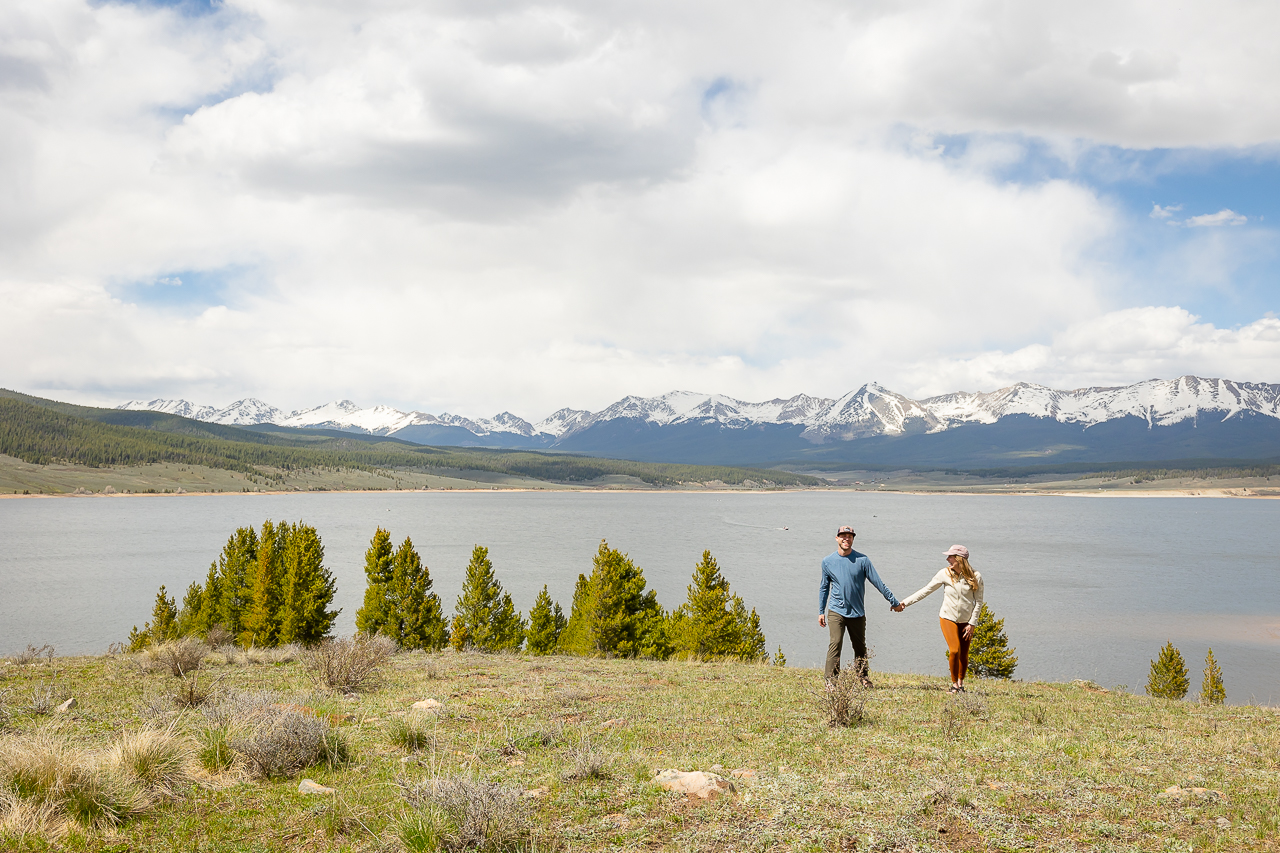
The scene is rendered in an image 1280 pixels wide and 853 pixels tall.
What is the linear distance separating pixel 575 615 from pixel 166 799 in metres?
37.2

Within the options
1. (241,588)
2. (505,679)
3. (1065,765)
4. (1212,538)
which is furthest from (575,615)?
(1212,538)

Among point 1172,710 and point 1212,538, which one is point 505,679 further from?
point 1212,538

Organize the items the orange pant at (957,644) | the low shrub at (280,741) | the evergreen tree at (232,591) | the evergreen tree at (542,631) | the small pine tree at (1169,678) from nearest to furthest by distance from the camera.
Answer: the low shrub at (280,741) → the orange pant at (957,644) → the small pine tree at (1169,678) → the evergreen tree at (542,631) → the evergreen tree at (232,591)

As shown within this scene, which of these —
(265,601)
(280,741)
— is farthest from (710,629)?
(280,741)

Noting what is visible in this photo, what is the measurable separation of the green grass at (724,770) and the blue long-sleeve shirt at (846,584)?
1529 mm

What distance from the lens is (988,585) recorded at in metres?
75.6

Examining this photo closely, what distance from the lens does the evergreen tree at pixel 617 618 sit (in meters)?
38.3

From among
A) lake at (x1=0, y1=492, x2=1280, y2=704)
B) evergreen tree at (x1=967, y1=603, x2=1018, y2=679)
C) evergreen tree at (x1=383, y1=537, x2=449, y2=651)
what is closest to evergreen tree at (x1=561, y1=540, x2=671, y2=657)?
evergreen tree at (x1=383, y1=537, x2=449, y2=651)

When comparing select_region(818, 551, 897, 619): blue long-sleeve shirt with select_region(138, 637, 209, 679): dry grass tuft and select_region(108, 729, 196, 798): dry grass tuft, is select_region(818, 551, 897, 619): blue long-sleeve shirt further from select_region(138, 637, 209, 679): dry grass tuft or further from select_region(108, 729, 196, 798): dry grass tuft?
select_region(138, 637, 209, 679): dry grass tuft

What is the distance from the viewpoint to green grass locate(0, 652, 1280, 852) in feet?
17.8

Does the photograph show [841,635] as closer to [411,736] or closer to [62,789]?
[411,736]

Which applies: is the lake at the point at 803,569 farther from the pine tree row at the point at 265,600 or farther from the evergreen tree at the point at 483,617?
the evergreen tree at the point at 483,617

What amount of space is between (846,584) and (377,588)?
34609mm

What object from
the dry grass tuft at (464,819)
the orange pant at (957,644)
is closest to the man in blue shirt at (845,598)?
the orange pant at (957,644)
